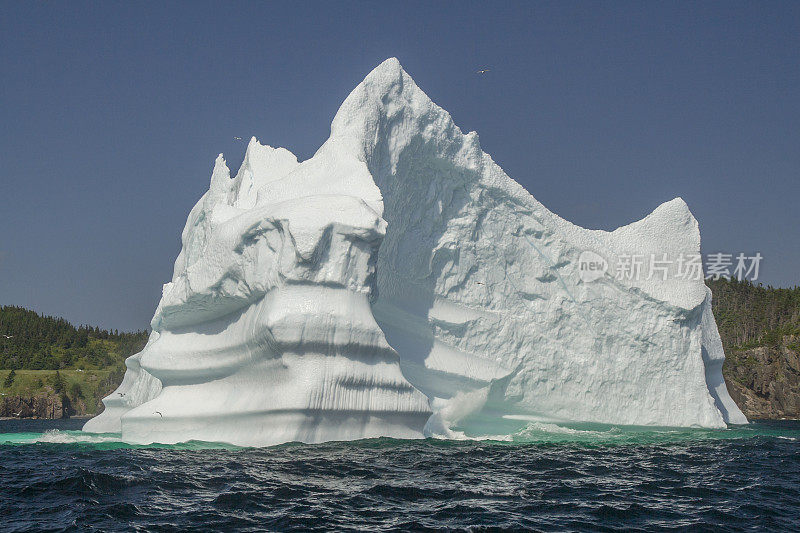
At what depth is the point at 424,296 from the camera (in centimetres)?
1995

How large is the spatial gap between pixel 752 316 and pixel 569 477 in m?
76.0

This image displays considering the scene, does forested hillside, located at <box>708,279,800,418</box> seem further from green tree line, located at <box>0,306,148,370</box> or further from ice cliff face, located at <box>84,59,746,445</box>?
green tree line, located at <box>0,306,148,370</box>

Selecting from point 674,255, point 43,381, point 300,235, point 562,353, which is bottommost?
point 43,381

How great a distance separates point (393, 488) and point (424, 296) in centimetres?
1102

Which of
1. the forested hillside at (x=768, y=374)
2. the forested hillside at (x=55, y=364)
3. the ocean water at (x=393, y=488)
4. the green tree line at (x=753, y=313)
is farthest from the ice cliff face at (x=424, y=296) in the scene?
the green tree line at (x=753, y=313)

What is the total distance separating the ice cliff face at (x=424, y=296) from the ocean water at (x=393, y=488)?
2.53m

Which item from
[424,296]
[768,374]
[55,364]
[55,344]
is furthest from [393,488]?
[55,344]

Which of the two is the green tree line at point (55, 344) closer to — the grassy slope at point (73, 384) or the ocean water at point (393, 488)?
the grassy slope at point (73, 384)

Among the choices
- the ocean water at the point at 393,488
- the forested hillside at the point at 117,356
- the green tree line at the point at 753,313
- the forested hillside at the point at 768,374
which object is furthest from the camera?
the green tree line at the point at 753,313

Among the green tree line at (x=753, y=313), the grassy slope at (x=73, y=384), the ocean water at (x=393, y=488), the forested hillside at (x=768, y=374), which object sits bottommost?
the grassy slope at (x=73, y=384)

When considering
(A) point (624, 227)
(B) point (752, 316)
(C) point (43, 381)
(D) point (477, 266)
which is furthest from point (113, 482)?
(B) point (752, 316)

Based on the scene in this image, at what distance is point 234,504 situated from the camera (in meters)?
8.20

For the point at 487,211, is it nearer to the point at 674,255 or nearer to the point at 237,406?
the point at 674,255

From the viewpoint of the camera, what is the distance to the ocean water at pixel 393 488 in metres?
7.61
